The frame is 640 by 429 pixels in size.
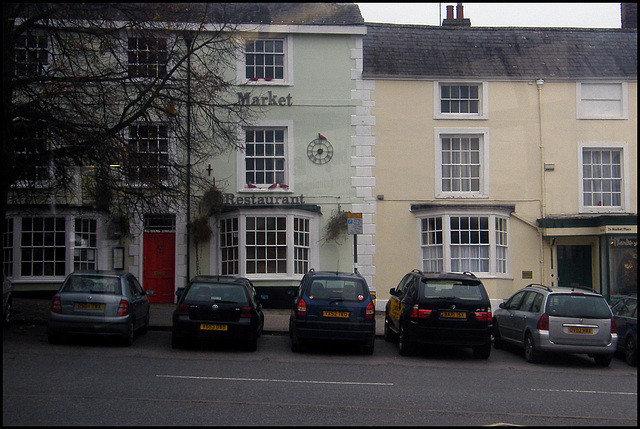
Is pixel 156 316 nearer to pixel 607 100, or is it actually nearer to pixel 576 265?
pixel 576 265

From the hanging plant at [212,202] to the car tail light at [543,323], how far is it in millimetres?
10470

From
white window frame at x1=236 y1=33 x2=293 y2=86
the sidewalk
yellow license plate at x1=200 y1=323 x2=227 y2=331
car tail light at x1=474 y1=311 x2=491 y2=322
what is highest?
white window frame at x1=236 y1=33 x2=293 y2=86

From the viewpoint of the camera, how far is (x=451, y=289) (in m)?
13.7

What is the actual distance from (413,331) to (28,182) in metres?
9.05

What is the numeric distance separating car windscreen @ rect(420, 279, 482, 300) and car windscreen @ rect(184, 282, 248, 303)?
364 centimetres

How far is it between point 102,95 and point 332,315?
656cm

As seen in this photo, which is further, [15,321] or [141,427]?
[15,321]

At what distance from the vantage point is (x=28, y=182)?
15297mm

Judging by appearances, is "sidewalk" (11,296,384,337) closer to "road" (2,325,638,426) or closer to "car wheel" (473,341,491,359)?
"road" (2,325,638,426)

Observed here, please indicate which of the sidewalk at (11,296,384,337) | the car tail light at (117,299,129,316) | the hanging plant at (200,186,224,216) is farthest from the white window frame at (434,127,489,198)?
the car tail light at (117,299,129,316)

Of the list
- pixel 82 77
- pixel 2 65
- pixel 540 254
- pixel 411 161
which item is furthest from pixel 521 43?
pixel 2 65

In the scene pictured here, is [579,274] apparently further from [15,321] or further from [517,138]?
[15,321]

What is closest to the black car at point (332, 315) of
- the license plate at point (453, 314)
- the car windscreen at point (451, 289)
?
the car windscreen at point (451, 289)

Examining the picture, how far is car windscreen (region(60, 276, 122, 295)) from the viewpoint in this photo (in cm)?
1366
